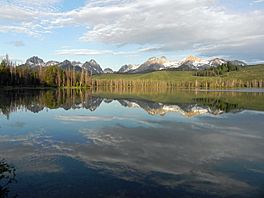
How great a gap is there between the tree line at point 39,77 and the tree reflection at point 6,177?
108 meters

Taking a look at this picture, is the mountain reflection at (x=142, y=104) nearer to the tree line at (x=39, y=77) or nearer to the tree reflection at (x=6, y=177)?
the tree reflection at (x=6, y=177)

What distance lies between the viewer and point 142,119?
37.0m

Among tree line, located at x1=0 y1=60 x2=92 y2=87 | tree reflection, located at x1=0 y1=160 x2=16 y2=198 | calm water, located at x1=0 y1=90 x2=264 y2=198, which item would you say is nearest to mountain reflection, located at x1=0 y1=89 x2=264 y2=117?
calm water, located at x1=0 y1=90 x2=264 y2=198

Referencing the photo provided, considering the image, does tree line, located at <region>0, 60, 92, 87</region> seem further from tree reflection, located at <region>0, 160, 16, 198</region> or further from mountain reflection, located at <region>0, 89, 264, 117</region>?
tree reflection, located at <region>0, 160, 16, 198</region>

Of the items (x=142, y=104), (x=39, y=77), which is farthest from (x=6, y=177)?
(x=39, y=77)

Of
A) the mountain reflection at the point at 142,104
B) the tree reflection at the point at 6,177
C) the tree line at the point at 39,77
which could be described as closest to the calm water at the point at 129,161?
the tree reflection at the point at 6,177

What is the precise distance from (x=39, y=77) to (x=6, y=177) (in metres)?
141

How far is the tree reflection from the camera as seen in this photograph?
488 inches

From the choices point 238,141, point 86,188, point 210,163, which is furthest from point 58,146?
point 238,141

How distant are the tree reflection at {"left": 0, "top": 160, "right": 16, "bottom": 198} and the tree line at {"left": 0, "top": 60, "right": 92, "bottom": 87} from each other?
108154 mm

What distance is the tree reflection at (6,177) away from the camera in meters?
12.4

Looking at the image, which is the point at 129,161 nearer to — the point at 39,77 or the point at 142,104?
the point at 142,104

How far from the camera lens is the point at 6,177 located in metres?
14.1

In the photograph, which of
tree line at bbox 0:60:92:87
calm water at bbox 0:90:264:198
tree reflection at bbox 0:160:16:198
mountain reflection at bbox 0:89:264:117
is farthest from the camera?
tree line at bbox 0:60:92:87
